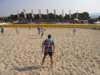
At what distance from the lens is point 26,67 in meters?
5.27

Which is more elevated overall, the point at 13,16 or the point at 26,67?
the point at 13,16

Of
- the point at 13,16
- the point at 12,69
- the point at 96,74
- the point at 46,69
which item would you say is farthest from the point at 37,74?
the point at 13,16

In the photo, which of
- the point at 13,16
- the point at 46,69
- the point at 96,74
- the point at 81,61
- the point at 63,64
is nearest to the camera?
the point at 96,74

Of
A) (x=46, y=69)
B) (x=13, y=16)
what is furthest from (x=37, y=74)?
(x=13, y=16)

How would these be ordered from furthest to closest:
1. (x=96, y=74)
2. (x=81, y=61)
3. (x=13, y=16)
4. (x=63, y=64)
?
(x=13, y=16)
(x=81, y=61)
(x=63, y=64)
(x=96, y=74)

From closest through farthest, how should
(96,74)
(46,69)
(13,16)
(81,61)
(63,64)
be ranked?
(96,74)
(46,69)
(63,64)
(81,61)
(13,16)

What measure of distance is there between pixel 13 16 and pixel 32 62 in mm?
76360

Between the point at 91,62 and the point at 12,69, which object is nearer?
the point at 12,69

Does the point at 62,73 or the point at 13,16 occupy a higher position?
the point at 13,16

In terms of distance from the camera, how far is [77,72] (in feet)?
15.5

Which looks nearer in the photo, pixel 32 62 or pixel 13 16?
pixel 32 62

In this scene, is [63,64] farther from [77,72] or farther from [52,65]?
[77,72]

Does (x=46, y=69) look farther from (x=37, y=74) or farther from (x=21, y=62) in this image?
(x=21, y=62)

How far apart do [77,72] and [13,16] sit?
78061 millimetres
